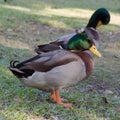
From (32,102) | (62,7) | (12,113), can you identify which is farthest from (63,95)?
(62,7)

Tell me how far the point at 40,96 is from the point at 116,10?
13257mm

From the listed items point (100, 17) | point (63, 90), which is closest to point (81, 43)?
point (63, 90)

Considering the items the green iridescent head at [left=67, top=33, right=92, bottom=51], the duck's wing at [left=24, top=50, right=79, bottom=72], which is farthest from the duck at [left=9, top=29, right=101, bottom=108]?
the green iridescent head at [left=67, top=33, right=92, bottom=51]

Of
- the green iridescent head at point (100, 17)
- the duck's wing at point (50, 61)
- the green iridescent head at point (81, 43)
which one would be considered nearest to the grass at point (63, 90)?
the duck's wing at point (50, 61)

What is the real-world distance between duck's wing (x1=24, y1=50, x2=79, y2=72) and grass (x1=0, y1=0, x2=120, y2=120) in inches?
13.7

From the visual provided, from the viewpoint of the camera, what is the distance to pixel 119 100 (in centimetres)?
466

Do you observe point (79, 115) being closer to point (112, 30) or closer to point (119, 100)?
point (119, 100)

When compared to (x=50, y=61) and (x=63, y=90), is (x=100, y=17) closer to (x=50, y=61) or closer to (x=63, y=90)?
(x=63, y=90)

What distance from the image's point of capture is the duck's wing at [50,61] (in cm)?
399

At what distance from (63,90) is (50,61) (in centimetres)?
107

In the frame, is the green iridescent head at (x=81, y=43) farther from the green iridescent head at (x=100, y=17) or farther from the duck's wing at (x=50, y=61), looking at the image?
the green iridescent head at (x=100, y=17)

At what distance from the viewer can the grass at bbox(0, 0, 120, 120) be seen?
3.92m

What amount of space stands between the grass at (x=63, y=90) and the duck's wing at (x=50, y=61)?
1.14 feet

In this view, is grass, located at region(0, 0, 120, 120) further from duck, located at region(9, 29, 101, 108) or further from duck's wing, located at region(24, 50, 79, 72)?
duck's wing, located at region(24, 50, 79, 72)
